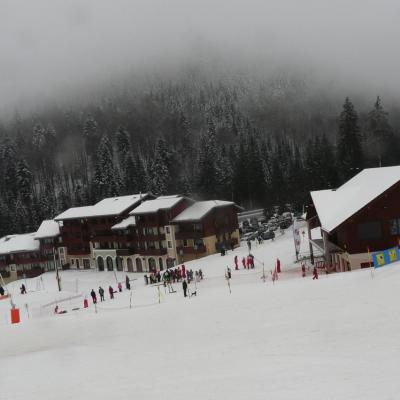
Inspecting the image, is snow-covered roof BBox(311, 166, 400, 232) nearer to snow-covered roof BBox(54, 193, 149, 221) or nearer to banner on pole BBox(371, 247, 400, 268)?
banner on pole BBox(371, 247, 400, 268)

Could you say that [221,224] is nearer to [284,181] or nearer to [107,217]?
[107,217]

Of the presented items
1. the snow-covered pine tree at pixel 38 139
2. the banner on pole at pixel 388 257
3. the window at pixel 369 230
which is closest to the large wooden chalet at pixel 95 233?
the window at pixel 369 230

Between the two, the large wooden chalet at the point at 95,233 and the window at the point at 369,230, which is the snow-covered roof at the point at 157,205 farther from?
the window at the point at 369,230

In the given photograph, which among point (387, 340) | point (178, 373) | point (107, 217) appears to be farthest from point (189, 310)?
point (107, 217)

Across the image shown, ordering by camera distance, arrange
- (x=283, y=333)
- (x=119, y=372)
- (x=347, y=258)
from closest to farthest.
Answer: (x=119, y=372)
(x=283, y=333)
(x=347, y=258)

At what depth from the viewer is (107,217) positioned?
245 ft

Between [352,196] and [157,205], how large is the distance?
34.7 m

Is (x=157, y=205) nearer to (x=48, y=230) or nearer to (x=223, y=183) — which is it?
(x=48, y=230)

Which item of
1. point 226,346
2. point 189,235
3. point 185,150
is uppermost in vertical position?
point 185,150

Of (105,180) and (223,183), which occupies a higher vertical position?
(105,180)

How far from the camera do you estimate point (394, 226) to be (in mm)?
35125

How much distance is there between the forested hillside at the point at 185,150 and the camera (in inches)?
3563

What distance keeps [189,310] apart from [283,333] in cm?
842

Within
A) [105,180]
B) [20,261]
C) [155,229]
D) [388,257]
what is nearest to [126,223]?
[155,229]
